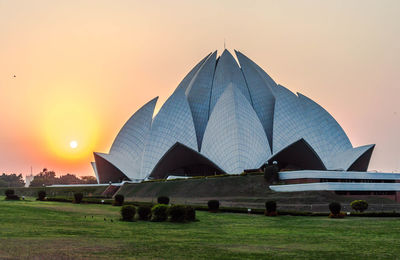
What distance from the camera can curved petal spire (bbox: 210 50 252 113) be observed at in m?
58.2

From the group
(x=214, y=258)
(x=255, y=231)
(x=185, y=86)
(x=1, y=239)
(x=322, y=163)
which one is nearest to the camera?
(x=214, y=258)

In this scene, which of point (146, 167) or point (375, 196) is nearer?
point (375, 196)

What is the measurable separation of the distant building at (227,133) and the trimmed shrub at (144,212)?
26939 millimetres

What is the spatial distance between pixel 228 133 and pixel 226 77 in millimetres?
12227

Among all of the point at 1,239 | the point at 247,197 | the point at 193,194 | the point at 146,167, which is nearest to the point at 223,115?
the point at 146,167

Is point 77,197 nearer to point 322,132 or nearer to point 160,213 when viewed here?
point 160,213

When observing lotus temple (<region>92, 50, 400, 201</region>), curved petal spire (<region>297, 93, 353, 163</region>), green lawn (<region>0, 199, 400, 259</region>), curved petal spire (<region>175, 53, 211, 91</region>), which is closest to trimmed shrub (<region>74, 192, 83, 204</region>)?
green lawn (<region>0, 199, 400, 259</region>)

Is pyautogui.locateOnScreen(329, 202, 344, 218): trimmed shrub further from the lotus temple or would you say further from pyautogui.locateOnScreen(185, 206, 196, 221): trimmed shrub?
the lotus temple

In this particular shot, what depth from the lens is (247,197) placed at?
3250 cm

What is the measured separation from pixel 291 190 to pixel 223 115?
20018mm

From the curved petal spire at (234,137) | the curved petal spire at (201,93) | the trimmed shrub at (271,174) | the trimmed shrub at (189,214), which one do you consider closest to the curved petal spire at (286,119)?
the curved petal spire at (234,137)

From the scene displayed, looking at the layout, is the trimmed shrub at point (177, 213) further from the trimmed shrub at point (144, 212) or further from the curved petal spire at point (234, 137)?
the curved petal spire at point (234, 137)

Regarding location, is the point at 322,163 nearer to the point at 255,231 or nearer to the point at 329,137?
the point at 329,137

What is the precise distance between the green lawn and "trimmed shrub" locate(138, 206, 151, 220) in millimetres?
786
